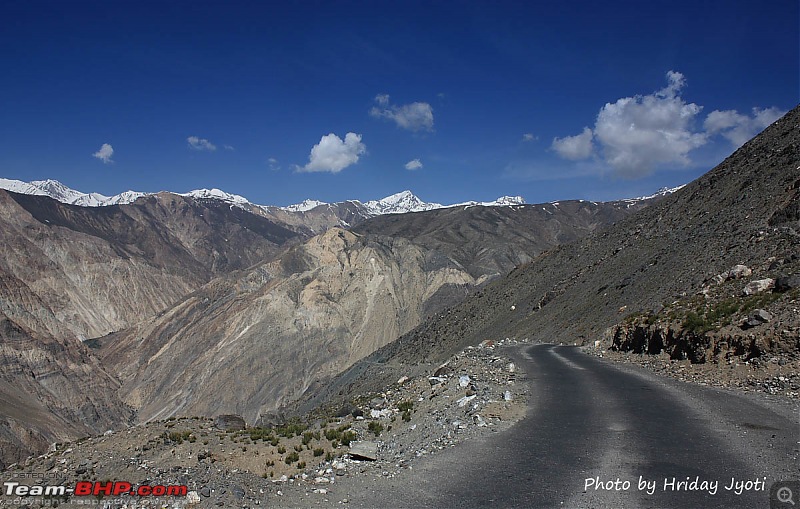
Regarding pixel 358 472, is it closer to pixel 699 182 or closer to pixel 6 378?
pixel 699 182

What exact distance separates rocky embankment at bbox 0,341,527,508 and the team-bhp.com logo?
0.17 metres

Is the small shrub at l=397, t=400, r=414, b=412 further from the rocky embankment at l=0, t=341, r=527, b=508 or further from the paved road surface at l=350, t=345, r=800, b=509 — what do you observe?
the paved road surface at l=350, t=345, r=800, b=509

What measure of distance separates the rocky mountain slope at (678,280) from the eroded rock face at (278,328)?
30.4 m

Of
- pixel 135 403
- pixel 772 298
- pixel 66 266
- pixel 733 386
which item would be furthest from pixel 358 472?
pixel 66 266

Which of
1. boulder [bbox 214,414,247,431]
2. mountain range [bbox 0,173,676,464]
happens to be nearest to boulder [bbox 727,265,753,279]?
boulder [bbox 214,414,247,431]

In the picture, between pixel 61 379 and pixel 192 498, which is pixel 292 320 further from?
pixel 192 498

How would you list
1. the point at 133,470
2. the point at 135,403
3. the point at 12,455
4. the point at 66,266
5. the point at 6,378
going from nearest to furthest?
the point at 133,470 < the point at 12,455 < the point at 6,378 < the point at 135,403 < the point at 66,266

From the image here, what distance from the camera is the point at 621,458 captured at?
838 cm

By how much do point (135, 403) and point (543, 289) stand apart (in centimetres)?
8165

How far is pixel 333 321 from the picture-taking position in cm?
10088

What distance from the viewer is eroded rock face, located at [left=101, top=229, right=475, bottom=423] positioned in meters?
88.6

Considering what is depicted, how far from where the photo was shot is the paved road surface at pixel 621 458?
7.05m

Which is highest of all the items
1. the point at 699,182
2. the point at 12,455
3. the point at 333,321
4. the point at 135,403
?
the point at 699,182

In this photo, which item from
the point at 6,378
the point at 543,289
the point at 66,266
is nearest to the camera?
the point at 543,289
